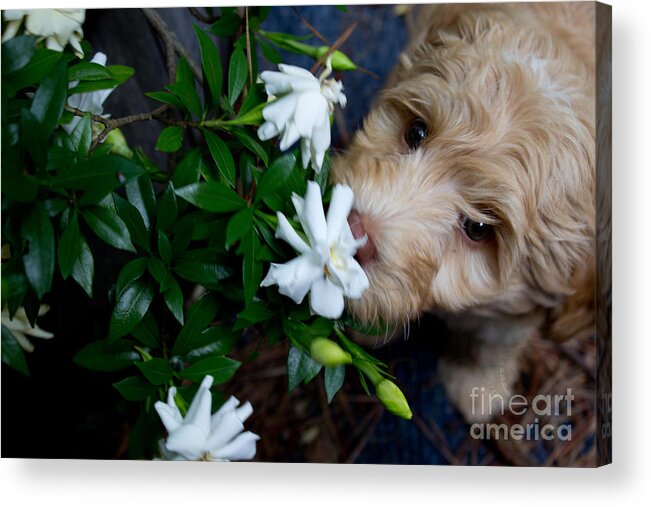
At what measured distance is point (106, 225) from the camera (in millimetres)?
1434

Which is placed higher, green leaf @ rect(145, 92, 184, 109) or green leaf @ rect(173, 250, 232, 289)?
green leaf @ rect(145, 92, 184, 109)

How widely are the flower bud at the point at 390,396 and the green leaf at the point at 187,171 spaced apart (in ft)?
1.61

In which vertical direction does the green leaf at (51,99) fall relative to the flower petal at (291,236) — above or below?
above

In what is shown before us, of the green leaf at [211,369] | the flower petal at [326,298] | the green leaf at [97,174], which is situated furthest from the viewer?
the green leaf at [211,369]

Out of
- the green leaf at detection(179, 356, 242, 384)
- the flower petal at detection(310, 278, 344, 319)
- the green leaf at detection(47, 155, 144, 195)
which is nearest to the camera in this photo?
the green leaf at detection(47, 155, 144, 195)

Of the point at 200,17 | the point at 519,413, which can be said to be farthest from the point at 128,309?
the point at 519,413

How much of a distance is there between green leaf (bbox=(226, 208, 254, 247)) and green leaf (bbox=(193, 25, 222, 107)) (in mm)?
224

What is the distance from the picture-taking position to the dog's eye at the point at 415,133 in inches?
63.7

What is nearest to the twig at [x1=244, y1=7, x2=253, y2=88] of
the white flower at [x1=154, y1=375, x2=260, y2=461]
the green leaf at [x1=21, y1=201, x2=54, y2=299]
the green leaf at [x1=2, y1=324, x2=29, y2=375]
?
the green leaf at [x1=21, y1=201, x2=54, y2=299]

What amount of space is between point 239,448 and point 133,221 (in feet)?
1.51

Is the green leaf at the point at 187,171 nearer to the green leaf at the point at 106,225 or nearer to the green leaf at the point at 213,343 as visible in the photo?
the green leaf at the point at 106,225

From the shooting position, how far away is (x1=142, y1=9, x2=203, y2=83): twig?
64.6 inches

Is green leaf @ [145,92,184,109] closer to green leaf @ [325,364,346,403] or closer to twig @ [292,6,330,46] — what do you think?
twig @ [292,6,330,46]

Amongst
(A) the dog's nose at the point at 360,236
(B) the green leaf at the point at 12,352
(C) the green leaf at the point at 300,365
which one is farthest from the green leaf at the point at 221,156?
(B) the green leaf at the point at 12,352
